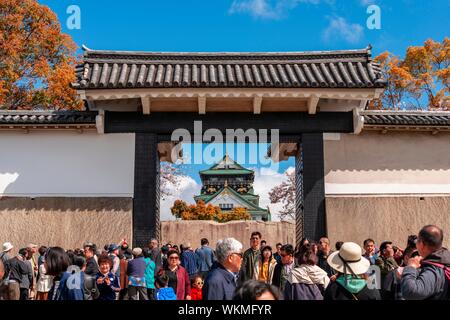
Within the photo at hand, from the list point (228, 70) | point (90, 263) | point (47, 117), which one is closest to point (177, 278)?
point (90, 263)

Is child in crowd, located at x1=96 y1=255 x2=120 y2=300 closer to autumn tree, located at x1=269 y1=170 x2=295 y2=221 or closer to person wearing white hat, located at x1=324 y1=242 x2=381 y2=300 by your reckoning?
person wearing white hat, located at x1=324 y1=242 x2=381 y2=300

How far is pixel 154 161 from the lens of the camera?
12672 millimetres

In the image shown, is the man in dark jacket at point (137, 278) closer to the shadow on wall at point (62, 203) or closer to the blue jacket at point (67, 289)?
the blue jacket at point (67, 289)

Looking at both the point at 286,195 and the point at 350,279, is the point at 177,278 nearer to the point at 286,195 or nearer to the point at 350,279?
the point at 350,279

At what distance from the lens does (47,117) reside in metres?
12.6

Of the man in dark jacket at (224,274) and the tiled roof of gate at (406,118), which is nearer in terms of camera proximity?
the man in dark jacket at (224,274)

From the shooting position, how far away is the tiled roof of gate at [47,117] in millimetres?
12531

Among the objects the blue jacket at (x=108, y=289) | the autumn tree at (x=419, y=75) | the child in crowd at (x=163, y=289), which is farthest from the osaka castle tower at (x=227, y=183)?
the child in crowd at (x=163, y=289)

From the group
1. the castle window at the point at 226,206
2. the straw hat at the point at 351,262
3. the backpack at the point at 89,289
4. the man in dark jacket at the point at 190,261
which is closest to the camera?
the straw hat at the point at 351,262

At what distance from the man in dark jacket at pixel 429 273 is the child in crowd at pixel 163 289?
3.55 m

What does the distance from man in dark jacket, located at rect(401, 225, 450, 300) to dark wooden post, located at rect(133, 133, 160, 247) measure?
8.69 meters
